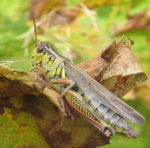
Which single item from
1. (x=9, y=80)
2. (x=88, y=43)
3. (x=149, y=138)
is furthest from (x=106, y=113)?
(x=149, y=138)

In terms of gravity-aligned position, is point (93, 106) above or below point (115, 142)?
Answer: above

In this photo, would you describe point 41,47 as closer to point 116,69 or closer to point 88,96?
point 88,96

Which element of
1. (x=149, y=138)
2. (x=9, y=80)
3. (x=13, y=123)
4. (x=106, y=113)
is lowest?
(x=149, y=138)

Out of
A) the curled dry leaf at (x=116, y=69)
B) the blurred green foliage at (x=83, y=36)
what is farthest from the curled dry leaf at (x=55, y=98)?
the blurred green foliage at (x=83, y=36)

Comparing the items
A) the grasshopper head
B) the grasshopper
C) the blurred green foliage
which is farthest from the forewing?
the blurred green foliage

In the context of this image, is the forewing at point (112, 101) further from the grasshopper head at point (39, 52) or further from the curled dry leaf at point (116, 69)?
the grasshopper head at point (39, 52)

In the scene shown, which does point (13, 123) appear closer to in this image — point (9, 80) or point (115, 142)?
point (9, 80)

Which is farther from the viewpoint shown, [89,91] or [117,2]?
[117,2]
